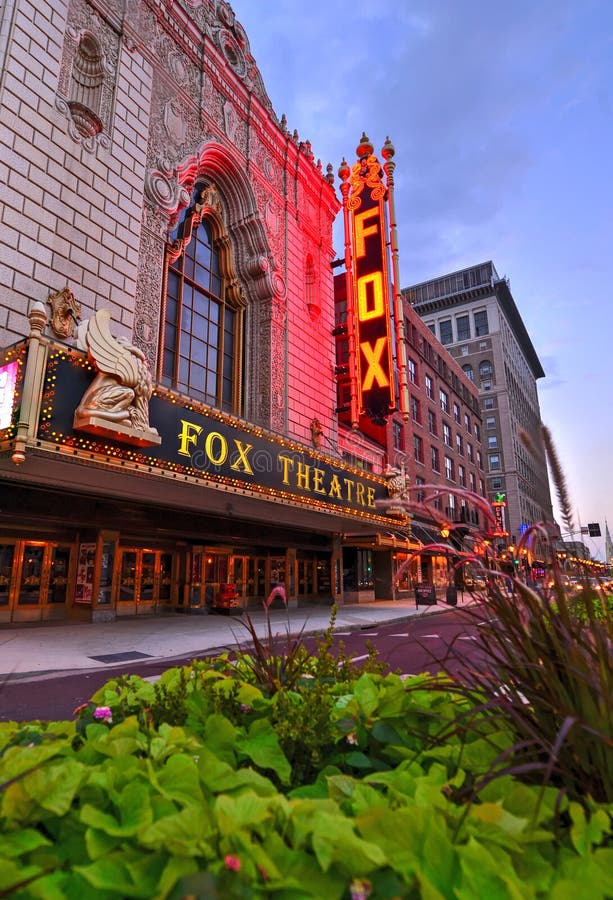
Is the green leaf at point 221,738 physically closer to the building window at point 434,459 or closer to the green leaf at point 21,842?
the green leaf at point 21,842

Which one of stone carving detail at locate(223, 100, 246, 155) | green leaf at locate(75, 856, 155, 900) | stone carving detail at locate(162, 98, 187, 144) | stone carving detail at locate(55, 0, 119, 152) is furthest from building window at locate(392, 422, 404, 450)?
green leaf at locate(75, 856, 155, 900)

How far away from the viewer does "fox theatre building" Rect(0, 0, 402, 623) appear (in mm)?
11180

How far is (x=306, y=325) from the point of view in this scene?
73.5ft

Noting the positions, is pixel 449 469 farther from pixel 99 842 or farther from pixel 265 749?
pixel 99 842

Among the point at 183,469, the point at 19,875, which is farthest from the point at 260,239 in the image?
the point at 19,875

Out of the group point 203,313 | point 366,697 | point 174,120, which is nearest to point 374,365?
point 203,313

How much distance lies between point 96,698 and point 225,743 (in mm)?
1072

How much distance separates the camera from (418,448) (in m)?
39.4

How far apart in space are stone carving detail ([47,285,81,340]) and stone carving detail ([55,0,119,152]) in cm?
449

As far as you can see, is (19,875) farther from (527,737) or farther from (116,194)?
(116,194)

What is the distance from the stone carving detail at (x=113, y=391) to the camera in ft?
33.4

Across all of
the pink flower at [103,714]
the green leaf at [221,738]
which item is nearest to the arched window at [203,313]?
the pink flower at [103,714]

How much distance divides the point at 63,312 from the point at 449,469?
128ft

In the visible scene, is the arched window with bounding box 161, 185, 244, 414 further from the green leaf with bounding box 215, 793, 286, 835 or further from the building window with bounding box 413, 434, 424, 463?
the building window with bounding box 413, 434, 424, 463
